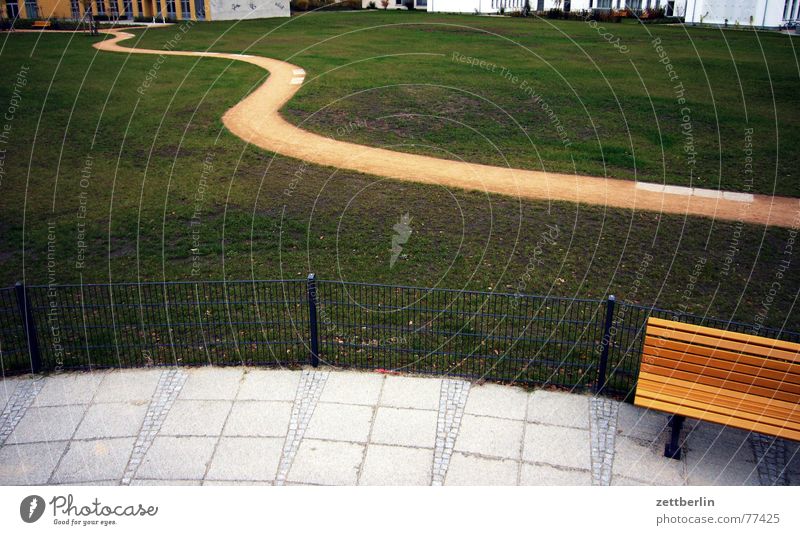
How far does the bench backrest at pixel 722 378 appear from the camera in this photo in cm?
991

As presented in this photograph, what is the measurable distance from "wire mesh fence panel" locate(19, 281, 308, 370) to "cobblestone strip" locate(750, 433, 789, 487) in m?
7.36

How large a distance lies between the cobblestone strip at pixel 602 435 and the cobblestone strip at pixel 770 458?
1956 millimetres

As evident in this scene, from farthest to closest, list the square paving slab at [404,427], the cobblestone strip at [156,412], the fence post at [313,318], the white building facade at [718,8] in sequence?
the white building facade at [718,8] < the fence post at [313,318] < the square paving slab at [404,427] < the cobblestone strip at [156,412]

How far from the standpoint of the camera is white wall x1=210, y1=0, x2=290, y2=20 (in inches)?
2655

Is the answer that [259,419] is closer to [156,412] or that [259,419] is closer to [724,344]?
[156,412]

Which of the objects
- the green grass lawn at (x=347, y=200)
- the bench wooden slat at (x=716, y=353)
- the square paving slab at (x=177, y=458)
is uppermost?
the bench wooden slat at (x=716, y=353)

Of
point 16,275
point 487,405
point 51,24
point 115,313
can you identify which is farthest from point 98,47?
point 487,405

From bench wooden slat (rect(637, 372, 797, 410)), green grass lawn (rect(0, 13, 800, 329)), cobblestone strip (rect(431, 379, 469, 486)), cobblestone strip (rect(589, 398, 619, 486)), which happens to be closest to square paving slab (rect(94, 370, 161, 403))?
green grass lawn (rect(0, 13, 800, 329))

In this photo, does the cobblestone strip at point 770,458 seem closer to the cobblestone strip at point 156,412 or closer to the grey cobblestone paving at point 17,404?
the cobblestone strip at point 156,412

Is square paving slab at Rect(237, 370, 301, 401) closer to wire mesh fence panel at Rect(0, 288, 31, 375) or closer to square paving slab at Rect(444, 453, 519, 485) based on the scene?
square paving slab at Rect(444, 453, 519, 485)

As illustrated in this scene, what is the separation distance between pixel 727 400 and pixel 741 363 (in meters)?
0.57

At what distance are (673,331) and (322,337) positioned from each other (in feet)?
20.3
